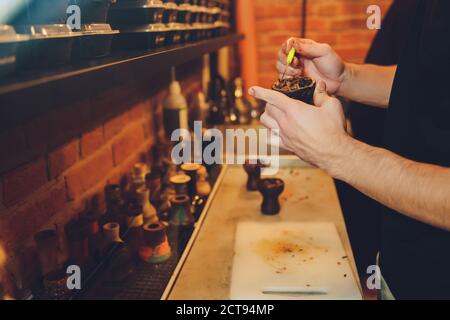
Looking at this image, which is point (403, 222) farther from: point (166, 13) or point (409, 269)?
point (166, 13)

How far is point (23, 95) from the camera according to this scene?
50 cm

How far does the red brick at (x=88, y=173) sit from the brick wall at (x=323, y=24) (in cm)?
191

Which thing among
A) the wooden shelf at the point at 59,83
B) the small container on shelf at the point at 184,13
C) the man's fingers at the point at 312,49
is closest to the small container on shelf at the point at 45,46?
the wooden shelf at the point at 59,83

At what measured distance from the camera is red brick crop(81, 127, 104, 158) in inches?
52.1

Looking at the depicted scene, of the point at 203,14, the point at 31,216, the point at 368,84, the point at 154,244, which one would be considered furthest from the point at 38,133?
the point at 368,84

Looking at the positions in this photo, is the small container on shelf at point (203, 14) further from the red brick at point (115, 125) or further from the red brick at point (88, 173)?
the red brick at point (88, 173)

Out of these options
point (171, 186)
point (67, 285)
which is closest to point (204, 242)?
point (171, 186)

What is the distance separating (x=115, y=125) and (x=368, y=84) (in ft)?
3.04

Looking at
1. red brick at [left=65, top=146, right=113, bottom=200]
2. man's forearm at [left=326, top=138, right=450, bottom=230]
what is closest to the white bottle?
red brick at [left=65, top=146, right=113, bottom=200]

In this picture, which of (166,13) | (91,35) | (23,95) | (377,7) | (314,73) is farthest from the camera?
(377,7)

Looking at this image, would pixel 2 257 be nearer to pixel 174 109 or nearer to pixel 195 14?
pixel 195 14

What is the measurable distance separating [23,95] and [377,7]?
2.88 metres

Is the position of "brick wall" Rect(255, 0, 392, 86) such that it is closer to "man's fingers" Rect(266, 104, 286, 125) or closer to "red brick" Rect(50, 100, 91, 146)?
"red brick" Rect(50, 100, 91, 146)

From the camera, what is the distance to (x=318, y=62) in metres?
1.46
